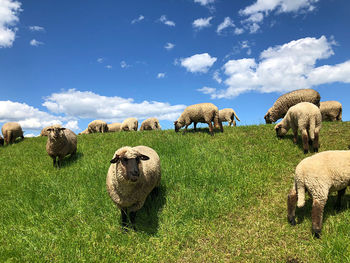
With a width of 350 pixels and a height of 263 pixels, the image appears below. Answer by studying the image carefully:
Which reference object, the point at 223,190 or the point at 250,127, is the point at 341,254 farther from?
the point at 250,127

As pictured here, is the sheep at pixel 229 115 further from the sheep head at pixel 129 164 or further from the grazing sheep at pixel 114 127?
the sheep head at pixel 129 164

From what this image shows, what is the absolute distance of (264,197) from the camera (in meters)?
5.28

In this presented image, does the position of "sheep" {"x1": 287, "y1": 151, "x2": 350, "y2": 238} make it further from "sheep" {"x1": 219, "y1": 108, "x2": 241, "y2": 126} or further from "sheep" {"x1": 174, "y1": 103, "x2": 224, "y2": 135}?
"sheep" {"x1": 219, "y1": 108, "x2": 241, "y2": 126}

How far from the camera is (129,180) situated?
3777 mm

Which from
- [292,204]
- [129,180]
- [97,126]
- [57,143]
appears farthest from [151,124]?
[292,204]

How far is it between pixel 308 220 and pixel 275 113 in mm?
11723

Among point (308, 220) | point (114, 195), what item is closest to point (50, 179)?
point (114, 195)

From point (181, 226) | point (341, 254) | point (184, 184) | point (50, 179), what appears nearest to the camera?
point (341, 254)

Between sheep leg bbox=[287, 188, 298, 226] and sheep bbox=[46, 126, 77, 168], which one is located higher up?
sheep bbox=[46, 126, 77, 168]

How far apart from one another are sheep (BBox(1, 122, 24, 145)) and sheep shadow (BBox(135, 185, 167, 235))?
14730 mm

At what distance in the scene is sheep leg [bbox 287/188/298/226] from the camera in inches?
162

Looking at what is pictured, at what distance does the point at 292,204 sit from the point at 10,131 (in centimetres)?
1794

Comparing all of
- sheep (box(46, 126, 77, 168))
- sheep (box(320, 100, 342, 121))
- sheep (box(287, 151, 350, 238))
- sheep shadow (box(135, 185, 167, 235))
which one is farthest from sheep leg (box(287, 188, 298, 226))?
sheep (box(320, 100, 342, 121))

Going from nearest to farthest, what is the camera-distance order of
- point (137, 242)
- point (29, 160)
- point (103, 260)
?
1. point (103, 260)
2. point (137, 242)
3. point (29, 160)
